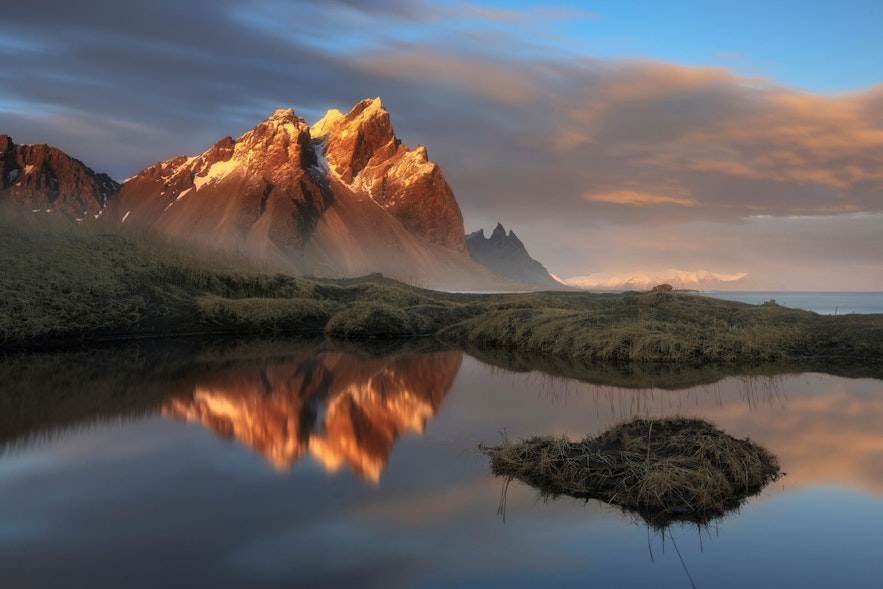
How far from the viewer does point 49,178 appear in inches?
5015

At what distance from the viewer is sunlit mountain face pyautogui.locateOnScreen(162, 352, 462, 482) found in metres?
6.63

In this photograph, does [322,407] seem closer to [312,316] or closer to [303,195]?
[312,316]

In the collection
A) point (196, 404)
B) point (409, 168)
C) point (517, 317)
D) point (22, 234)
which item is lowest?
point (196, 404)

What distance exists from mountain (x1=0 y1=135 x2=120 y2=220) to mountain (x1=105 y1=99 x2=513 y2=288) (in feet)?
18.4

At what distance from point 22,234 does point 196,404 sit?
13731 mm

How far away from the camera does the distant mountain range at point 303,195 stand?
11225 centimetres

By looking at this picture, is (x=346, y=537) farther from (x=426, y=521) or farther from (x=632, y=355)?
(x=632, y=355)

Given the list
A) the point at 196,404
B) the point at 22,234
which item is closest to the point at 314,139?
the point at 22,234

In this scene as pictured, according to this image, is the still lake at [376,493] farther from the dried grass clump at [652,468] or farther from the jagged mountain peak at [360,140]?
the jagged mountain peak at [360,140]

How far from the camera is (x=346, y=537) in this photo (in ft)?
14.2

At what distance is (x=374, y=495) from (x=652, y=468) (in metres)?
2.32

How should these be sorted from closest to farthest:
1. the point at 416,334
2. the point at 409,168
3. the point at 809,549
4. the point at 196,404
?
the point at 809,549, the point at 196,404, the point at 416,334, the point at 409,168

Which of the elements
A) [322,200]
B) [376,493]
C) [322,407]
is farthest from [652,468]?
[322,200]

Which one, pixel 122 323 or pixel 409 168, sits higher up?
pixel 409 168
